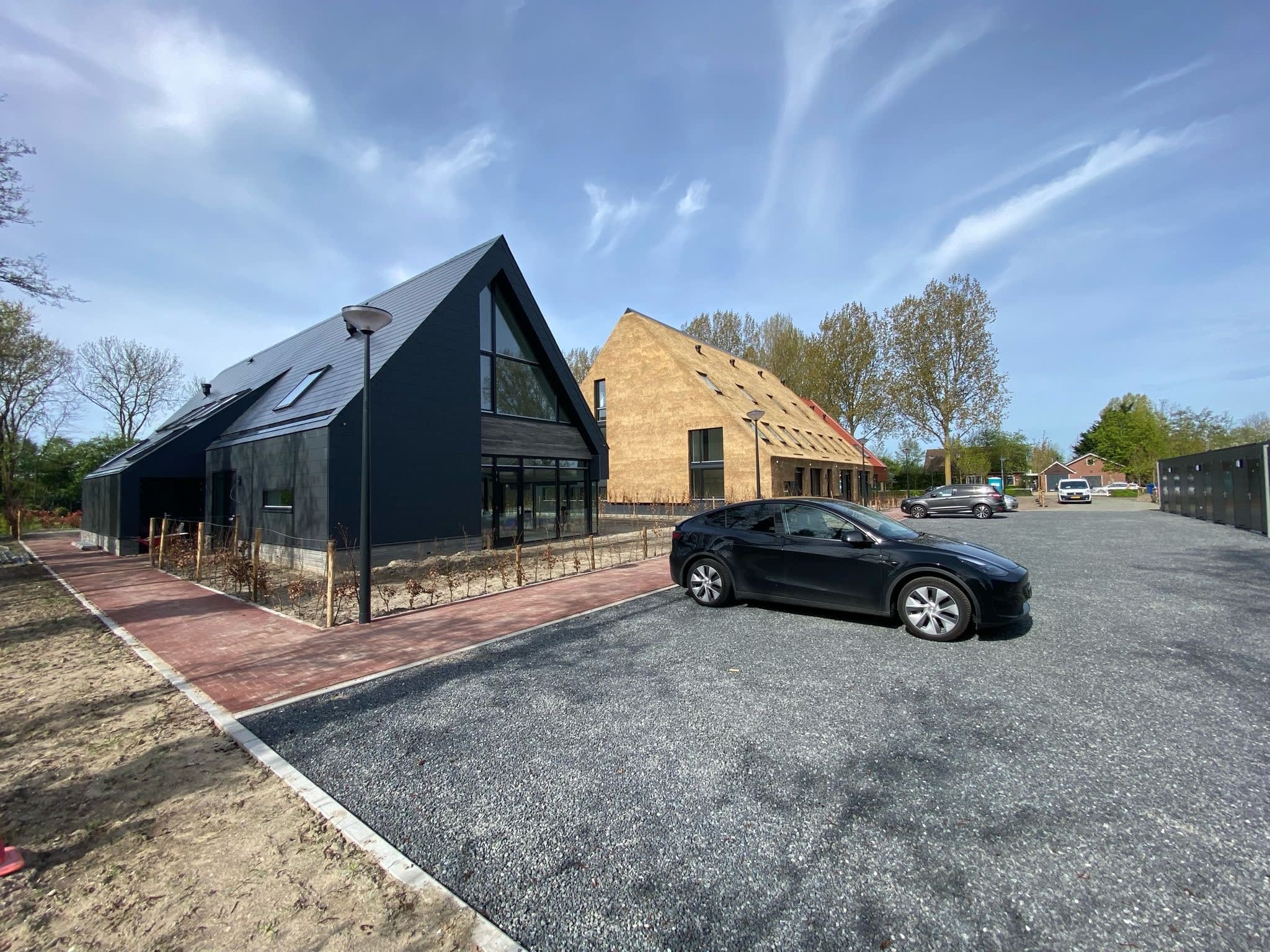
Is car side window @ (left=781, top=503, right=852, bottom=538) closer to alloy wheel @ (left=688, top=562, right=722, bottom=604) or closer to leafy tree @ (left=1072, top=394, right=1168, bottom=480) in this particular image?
alloy wheel @ (left=688, top=562, right=722, bottom=604)

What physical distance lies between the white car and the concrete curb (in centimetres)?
4297

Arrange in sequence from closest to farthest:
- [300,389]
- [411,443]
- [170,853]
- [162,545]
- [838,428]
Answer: [170,853]
[162,545]
[411,443]
[300,389]
[838,428]

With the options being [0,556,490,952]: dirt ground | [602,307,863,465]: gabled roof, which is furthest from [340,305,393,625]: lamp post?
[602,307,863,465]: gabled roof

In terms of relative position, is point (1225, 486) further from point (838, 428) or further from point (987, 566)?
point (838, 428)

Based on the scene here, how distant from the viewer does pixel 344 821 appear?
9.34 ft

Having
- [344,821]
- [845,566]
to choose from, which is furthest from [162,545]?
[845,566]

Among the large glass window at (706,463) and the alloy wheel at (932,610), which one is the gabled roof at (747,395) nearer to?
the large glass window at (706,463)

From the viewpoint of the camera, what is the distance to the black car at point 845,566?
5.53 metres

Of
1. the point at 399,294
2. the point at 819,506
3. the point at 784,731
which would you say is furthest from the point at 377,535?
the point at 784,731

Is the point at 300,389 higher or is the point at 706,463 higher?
the point at 300,389

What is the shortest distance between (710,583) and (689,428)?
22.1 m

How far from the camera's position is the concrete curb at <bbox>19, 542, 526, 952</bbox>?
2.08 metres

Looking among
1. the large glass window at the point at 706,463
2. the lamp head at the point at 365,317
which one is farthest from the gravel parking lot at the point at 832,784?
the large glass window at the point at 706,463

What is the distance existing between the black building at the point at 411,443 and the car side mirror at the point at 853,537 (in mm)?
9835
